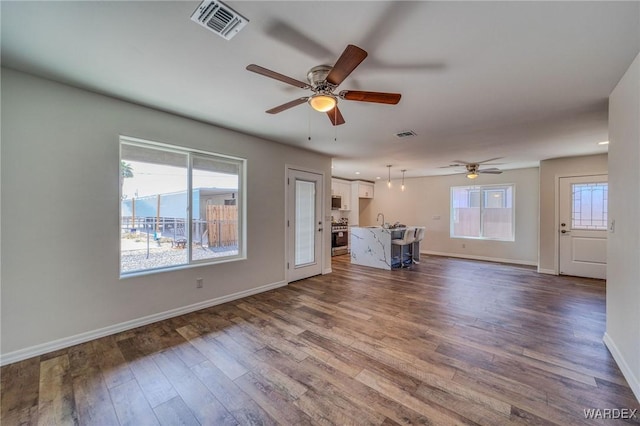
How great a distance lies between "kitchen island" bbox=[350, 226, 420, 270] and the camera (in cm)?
588

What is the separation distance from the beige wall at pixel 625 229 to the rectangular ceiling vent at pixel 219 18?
288 centimetres

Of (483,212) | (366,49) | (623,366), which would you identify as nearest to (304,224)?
(366,49)

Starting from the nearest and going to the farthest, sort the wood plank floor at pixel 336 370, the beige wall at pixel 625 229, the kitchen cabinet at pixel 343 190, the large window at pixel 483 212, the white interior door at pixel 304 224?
the wood plank floor at pixel 336 370 < the beige wall at pixel 625 229 < the white interior door at pixel 304 224 < the large window at pixel 483 212 < the kitchen cabinet at pixel 343 190

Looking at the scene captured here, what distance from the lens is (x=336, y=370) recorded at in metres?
2.12

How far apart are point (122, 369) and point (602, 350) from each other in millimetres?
4323

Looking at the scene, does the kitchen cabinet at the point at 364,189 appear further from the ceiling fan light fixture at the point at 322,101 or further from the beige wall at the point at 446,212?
the ceiling fan light fixture at the point at 322,101

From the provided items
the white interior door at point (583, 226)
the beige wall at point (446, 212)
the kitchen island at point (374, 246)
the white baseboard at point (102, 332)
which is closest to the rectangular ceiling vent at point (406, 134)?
the kitchen island at point (374, 246)

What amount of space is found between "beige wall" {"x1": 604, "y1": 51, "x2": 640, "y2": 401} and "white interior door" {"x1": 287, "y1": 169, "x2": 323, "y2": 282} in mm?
3989

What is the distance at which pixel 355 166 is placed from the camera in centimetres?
653

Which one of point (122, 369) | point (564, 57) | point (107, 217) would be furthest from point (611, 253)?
point (107, 217)

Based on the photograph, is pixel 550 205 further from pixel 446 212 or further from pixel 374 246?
pixel 374 246

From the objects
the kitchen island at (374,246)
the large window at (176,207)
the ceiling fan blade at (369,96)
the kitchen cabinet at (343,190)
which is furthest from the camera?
the kitchen cabinet at (343,190)

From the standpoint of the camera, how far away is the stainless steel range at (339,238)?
781 cm

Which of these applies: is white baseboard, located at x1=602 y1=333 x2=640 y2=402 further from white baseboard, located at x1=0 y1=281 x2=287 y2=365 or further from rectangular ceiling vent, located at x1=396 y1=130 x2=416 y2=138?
white baseboard, located at x1=0 y1=281 x2=287 y2=365
